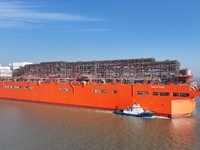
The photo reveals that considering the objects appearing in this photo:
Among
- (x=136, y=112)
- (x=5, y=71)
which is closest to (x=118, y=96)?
(x=136, y=112)

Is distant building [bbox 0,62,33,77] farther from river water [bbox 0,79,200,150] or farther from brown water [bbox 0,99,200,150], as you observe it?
brown water [bbox 0,99,200,150]

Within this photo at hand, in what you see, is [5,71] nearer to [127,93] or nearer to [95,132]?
[127,93]

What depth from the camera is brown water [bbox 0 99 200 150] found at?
1430 cm

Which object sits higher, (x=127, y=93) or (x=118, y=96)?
(x=127, y=93)

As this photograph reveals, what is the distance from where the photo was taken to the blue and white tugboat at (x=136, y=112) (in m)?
21.5


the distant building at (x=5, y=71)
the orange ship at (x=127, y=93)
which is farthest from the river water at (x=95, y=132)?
the distant building at (x=5, y=71)

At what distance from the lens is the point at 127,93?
23828 millimetres

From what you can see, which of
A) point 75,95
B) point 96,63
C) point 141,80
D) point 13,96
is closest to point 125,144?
point 141,80

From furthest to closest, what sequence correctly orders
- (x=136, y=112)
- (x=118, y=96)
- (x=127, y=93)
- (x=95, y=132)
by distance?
(x=118, y=96)
(x=127, y=93)
(x=136, y=112)
(x=95, y=132)

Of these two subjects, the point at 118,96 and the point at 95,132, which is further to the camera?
the point at 118,96

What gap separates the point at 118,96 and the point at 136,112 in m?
3.24


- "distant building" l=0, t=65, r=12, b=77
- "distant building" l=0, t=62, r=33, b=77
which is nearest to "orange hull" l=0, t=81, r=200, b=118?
"distant building" l=0, t=65, r=12, b=77

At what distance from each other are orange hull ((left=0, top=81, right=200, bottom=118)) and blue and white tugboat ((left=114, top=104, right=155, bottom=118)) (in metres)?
0.88

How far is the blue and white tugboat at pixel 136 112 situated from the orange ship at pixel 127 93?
2.87 feet
